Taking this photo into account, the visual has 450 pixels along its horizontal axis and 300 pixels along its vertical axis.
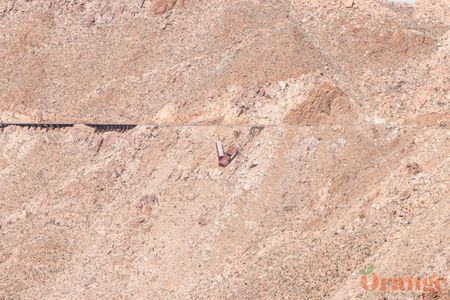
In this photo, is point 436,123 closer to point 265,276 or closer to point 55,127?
point 265,276

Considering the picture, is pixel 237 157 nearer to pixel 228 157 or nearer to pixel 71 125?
pixel 228 157

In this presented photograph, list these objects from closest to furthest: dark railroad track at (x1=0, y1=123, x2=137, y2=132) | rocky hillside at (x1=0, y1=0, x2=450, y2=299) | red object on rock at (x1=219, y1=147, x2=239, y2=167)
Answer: rocky hillside at (x1=0, y1=0, x2=450, y2=299), red object on rock at (x1=219, y1=147, x2=239, y2=167), dark railroad track at (x1=0, y1=123, x2=137, y2=132)

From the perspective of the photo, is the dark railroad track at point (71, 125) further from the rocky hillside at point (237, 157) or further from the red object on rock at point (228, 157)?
the red object on rock at point (228, 157)

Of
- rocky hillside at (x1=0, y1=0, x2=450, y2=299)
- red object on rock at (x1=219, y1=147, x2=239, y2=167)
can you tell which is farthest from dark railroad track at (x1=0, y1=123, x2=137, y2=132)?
red object on rock at (x1=219, y1=147, x2=239, y2=167)

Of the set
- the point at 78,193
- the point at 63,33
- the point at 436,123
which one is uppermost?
the point at 63,33

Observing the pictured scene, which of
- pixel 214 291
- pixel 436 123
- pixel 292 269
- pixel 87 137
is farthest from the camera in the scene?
pixel 87 137

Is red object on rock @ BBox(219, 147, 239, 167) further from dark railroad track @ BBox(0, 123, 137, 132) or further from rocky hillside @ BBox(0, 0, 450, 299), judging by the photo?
dark railroad track @ BBox(0, 123, 137, 132)

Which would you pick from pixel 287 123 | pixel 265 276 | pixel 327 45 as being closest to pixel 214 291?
pixel 265 276

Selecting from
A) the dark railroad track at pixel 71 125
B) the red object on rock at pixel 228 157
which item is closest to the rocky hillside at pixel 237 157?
the red object on rock at pixel 228 157
